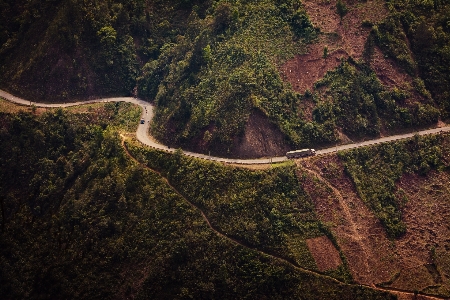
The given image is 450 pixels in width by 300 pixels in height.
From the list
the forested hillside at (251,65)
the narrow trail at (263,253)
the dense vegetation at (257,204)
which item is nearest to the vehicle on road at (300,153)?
the forested hillside at (251,65)

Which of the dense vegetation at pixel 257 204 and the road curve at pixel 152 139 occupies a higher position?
the road curve at pixel 152 139

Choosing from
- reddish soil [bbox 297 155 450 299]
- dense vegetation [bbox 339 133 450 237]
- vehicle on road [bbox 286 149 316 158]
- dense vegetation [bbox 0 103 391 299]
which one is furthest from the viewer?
vehicle on road [bbox 286 149 316 158]

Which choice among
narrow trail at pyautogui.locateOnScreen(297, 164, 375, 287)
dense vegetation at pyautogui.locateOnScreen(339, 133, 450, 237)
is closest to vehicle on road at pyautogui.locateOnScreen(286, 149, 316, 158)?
narrow trail at pyautogui.locateOnScreen(297, 164, 375, 287)

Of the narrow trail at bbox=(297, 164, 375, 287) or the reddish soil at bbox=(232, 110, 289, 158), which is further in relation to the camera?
the reddish soil at bbox=(232, 110, 289, 158)

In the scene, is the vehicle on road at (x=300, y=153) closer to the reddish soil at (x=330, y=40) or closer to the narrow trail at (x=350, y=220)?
the narrow trail at (x=350, y=220)

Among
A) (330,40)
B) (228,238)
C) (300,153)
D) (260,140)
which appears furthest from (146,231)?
(330,40)

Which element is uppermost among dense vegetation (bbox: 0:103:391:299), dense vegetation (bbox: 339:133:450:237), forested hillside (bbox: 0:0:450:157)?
forested hillside (bbox: 0:0:450:157)

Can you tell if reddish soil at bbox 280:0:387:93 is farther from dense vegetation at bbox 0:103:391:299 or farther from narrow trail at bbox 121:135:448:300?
narrow trail at bbox 121:135:448:300
